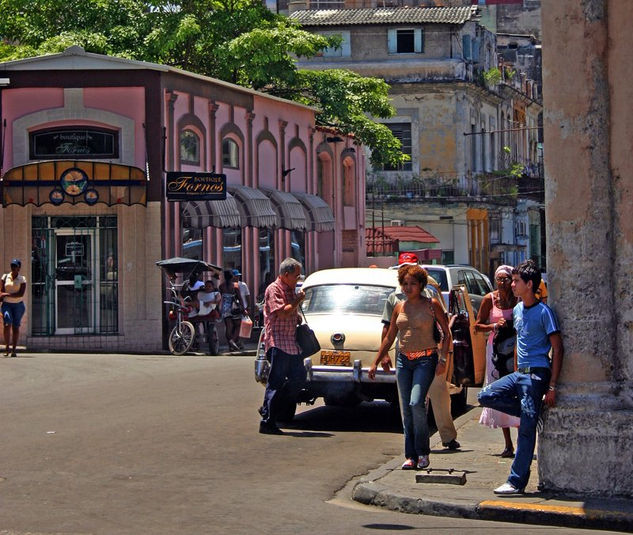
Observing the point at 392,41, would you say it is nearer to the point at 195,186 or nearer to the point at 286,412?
the point at 195,186

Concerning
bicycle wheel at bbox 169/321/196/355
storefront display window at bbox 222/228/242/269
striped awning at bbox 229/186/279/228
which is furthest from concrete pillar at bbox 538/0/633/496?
storefront display window at bbox 222/228/242/269

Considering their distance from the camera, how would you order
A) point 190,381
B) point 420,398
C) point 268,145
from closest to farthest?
point 420,398, point 190,381, point 268,145

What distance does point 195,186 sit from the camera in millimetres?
30469

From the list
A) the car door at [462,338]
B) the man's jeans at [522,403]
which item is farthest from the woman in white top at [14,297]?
the man's jeans at [522,403]

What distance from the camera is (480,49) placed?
6091 cm

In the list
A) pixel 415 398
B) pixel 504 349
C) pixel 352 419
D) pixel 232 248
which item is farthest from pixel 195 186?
pixel 415 398

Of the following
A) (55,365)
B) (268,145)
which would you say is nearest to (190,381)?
(55,365)

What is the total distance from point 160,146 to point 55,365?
297 inches

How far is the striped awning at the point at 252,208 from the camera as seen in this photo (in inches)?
1323

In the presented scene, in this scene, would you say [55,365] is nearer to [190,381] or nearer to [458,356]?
[190,381]

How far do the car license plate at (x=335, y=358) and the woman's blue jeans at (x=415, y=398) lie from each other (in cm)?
321

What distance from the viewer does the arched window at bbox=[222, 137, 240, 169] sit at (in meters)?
34.6

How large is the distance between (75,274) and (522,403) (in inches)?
829

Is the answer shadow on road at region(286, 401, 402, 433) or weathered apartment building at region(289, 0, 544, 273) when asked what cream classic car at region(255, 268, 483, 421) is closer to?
shadow on road at region(286, 401, 402, 433)
